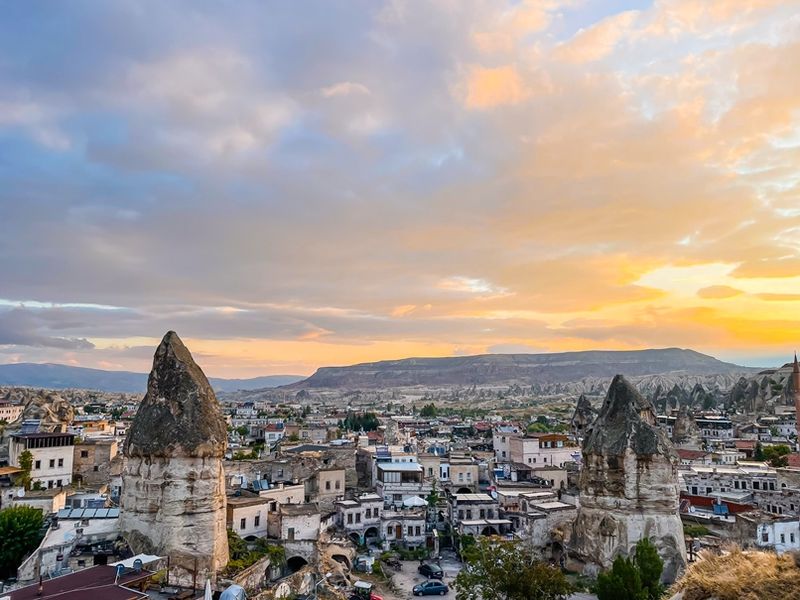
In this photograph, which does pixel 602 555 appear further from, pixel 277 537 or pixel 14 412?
pixel 14 412

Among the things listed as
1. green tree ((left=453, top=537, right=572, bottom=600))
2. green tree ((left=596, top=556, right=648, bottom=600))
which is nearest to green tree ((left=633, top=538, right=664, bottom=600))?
green tree ((left=596, top=556, right=648, bottom=600))

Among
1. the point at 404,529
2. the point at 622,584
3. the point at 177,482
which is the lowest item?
the point at 404,529

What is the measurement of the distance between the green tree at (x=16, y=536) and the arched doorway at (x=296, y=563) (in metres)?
12.8

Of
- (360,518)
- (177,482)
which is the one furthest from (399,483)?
(177,482)

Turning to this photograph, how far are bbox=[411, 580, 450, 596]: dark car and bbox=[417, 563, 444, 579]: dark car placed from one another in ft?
8.37

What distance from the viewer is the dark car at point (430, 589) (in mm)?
34031

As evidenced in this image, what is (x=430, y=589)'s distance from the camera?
112 ft

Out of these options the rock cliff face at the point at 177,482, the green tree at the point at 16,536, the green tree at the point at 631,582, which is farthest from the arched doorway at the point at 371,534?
the green tree at the point at 16,536

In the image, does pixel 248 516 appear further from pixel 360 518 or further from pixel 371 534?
pixel 371 534

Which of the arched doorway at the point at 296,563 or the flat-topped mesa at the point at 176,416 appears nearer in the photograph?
the flat-topped mesa at the point at 176,416

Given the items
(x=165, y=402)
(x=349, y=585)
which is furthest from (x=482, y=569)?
(x=165, y=402)

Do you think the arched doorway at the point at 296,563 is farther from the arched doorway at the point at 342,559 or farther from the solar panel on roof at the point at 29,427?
the solar panel on roof at the point at 29,427

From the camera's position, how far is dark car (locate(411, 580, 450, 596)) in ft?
112

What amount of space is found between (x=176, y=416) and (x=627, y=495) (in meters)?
24.8
